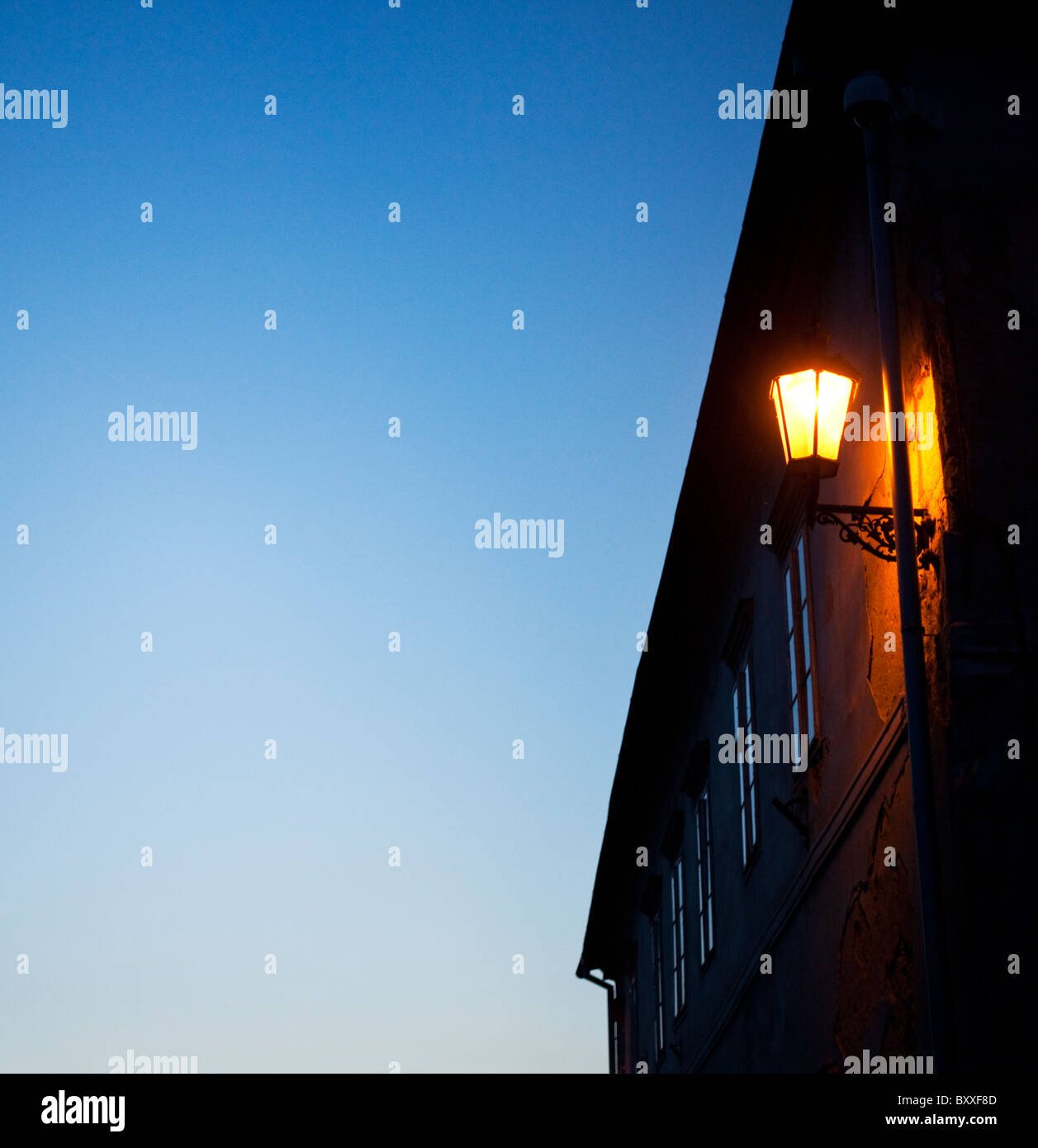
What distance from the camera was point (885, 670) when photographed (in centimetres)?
810

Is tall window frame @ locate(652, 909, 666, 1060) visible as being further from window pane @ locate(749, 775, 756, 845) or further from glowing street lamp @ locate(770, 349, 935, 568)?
glowing street lamp @ locate(770, 349, 935, 568)

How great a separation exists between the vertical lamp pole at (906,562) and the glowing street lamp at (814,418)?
37cm

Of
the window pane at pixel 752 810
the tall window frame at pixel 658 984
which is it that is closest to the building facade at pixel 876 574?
the window pane at pixel 752 810

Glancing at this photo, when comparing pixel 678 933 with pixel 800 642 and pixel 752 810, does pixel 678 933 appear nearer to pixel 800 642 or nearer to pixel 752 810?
pixel 752 810

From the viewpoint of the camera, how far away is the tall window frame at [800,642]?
32.8 feet

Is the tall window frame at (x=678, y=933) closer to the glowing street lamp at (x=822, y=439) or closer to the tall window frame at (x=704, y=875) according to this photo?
the tall window frame at (x=704, y=875)

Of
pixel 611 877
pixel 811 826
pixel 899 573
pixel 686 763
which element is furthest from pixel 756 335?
pixel 611 877

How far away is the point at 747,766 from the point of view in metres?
12.4

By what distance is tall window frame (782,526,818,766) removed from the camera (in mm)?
10008

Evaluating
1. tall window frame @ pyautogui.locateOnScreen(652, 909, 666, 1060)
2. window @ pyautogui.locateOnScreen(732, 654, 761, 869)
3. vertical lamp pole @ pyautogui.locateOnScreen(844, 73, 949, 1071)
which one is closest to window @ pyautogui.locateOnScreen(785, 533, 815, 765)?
window @ pyautogui.locateOnScreen(732, 654, 761, 869)

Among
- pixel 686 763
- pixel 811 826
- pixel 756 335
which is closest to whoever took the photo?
pixel 811 826
